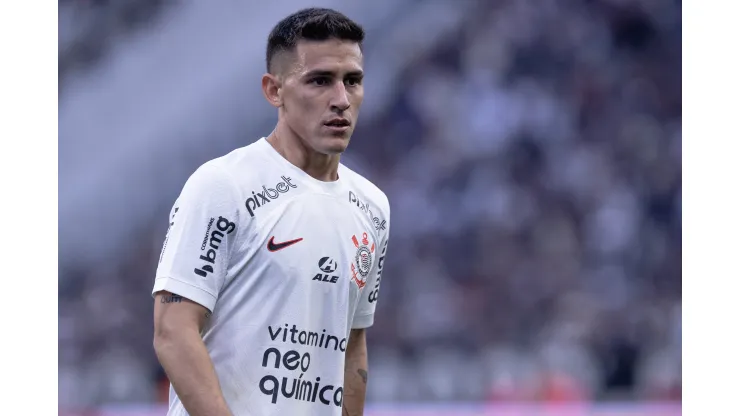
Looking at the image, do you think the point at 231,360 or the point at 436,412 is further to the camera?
the point at 436,412

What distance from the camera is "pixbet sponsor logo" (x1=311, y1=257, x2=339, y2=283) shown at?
3.23 m

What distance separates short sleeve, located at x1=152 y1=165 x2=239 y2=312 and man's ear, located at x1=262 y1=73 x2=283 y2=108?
435 mm

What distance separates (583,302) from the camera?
933cm

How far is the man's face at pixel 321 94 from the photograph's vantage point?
3303mm

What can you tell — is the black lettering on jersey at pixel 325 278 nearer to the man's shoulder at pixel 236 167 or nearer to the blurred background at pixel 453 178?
the man's shoulder at pixel 236 167

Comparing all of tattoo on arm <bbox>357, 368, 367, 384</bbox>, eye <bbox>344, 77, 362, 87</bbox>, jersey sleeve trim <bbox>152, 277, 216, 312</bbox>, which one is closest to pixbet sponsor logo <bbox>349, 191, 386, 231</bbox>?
eye <bbox>344, 77, 362, 87</bbox>

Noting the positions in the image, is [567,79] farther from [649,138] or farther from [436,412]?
[436,412]

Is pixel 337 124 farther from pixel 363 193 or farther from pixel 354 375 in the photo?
pixel 354 375

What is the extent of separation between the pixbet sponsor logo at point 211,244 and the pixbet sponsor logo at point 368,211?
1.92 ft

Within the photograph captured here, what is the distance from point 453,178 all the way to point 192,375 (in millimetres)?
7354

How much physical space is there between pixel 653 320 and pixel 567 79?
9.16 feet

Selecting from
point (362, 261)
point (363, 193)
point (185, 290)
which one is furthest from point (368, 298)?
point (185, 290)

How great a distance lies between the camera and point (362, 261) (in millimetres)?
3430

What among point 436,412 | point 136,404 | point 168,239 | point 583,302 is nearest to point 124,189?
point 136,404
